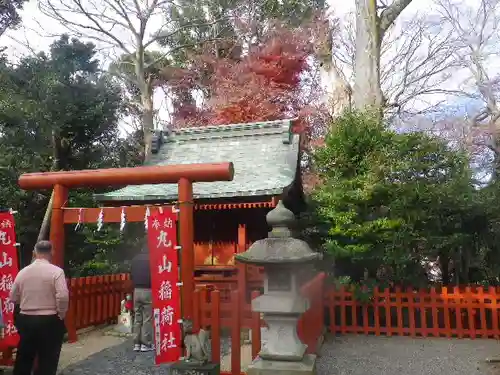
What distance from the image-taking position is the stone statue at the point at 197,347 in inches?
216

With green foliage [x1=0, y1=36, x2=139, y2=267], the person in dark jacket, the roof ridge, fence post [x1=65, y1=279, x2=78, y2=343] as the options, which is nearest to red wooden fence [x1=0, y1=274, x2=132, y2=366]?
fence post [x1=65, y1=279, x2=78, y2=343]

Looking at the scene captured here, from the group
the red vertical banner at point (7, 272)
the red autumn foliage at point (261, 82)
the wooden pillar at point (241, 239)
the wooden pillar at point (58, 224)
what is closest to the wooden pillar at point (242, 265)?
the wooden pillar at point (241, 239)

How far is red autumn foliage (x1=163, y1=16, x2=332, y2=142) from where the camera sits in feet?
63.9

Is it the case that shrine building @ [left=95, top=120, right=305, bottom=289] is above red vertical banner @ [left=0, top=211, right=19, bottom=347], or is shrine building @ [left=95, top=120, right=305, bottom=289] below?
above

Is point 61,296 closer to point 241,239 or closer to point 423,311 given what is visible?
point 241,239

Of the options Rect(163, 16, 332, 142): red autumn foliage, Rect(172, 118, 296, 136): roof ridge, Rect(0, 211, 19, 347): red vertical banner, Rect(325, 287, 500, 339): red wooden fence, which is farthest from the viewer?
Rect(163, 16, 332, 142): red autumn foliage

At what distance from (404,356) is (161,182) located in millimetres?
4991

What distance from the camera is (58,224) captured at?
263 inches

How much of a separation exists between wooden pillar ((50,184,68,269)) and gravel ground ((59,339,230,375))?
1.61 meters

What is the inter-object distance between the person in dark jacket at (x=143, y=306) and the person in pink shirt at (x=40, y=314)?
2.80 metres

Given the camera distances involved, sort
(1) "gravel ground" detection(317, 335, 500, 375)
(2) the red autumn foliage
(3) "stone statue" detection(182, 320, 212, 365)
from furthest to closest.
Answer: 1. (2) the red autumn foliage
2. (1) "gravel ground" detection(317, 335, 500, 375)
3. (3) "stone statue" detection(182, 320, 212, 365)

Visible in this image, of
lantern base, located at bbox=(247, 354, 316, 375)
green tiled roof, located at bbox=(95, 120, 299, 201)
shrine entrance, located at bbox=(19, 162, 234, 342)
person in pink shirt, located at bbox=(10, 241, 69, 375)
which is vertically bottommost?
lantern base, located at bbox=(247, 354, 316, 375)

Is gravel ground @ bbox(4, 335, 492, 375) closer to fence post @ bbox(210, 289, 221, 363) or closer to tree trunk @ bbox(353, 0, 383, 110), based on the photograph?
fence post @ bbox(210, 289, 221, 363)

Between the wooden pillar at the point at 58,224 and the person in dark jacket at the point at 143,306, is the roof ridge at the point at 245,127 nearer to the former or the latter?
the person in dark jacket at the point at 143,306
